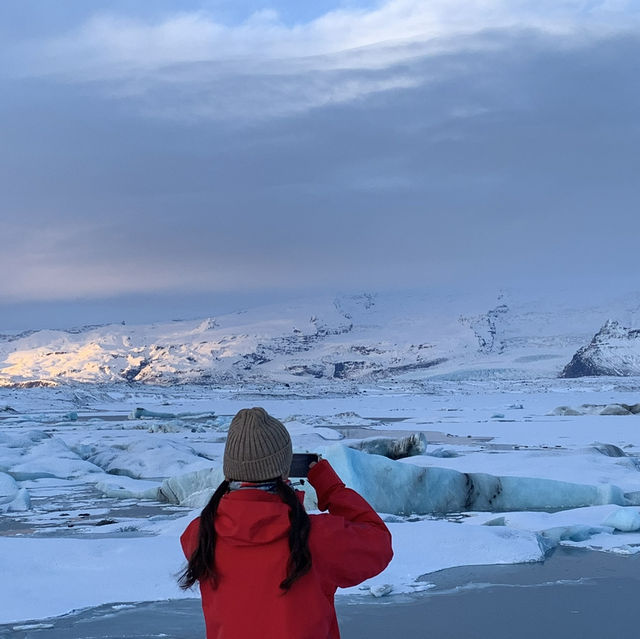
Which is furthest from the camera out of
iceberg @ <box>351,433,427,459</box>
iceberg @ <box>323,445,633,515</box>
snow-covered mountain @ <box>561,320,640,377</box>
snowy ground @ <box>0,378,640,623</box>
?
snow-covered mountain @ <box>561,320,640,377</box>

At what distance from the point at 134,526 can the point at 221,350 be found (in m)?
98.8

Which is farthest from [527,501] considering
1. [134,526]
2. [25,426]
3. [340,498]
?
[25,426]

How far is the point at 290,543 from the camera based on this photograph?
181cm

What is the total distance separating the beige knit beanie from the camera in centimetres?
182

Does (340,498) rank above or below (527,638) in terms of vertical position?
above

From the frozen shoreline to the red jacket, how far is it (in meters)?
2.00

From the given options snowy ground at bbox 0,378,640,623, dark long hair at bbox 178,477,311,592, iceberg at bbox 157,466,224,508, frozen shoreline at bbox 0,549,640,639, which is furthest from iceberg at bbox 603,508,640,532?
dark long hair at bbox 178,477,311,592

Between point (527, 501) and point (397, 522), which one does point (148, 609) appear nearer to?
point (397, 522)

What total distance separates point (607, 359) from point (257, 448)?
7386 cm

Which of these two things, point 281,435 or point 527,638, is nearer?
point 281,435

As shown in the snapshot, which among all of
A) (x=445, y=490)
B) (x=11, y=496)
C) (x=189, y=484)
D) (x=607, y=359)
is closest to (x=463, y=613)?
(x=445, y=490)

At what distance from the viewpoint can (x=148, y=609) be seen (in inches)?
165

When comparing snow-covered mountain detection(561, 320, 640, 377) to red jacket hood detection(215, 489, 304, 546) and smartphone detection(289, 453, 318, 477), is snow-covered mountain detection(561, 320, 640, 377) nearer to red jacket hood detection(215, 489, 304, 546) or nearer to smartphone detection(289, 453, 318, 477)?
smartphone detection(289, 453, 318, 477)

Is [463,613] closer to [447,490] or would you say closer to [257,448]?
[257,448]
